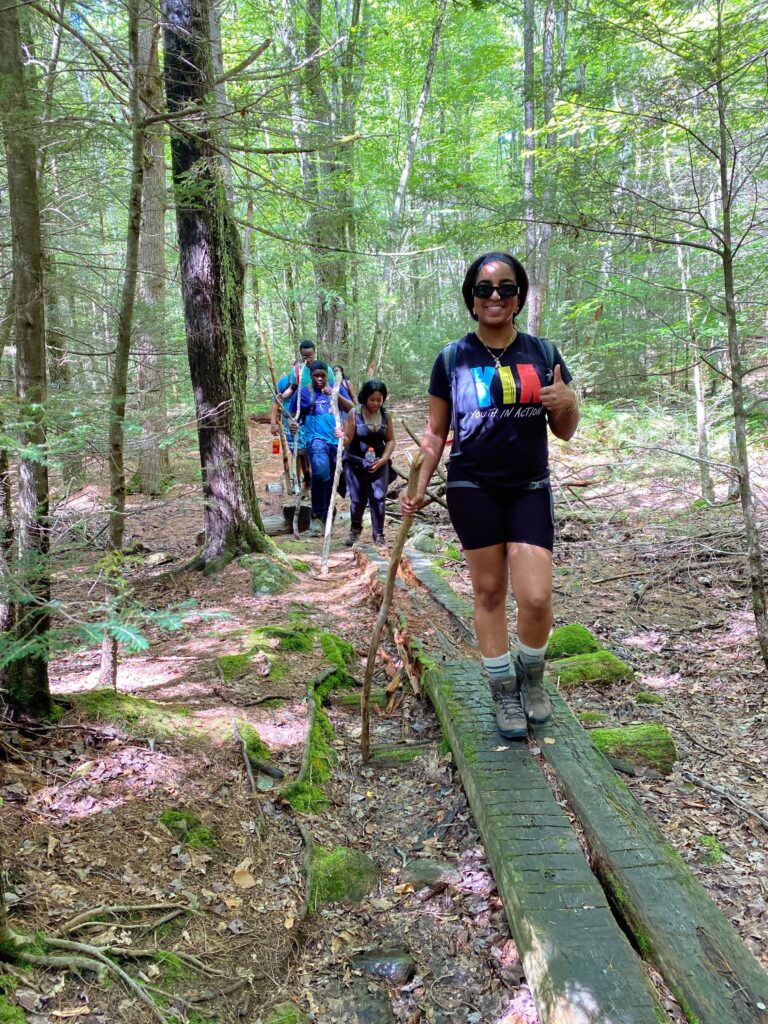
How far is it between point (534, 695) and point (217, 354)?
186 inches

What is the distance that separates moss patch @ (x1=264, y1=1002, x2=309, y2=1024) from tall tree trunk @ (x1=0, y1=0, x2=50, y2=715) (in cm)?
169

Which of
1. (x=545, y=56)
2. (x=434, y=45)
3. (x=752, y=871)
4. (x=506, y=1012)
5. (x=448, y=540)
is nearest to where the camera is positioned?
(x=506, y=1012)

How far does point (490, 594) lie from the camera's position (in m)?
3.36

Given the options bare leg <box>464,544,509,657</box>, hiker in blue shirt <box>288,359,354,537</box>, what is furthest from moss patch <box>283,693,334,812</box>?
hiker in blue shirt <box>288,359,354,537</box>

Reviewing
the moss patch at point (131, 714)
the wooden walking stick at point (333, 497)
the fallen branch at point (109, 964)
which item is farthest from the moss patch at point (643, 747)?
the wooden walking stick at point (333, 497)

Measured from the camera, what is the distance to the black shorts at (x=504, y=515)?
3.17 m

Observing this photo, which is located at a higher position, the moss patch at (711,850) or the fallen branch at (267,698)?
the fallen branch at (267,698)

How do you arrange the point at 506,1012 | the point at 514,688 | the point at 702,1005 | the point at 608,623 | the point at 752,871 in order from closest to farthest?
1. the point at 702,1005
2. the point at 506,1012
3. the point at 752,871
4. the point at 514,688
5. the point at 608,623

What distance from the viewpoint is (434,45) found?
1319cm

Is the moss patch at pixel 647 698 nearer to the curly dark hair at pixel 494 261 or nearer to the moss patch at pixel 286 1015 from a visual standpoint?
the curly dark hair at pixel 494 261

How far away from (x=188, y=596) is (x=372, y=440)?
3024 mm

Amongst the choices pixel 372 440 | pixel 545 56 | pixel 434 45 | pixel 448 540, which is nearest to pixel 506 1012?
pixel 372 440

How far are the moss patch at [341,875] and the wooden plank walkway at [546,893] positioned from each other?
576mm

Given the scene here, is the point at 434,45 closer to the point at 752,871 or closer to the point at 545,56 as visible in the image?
the point at 545,56
